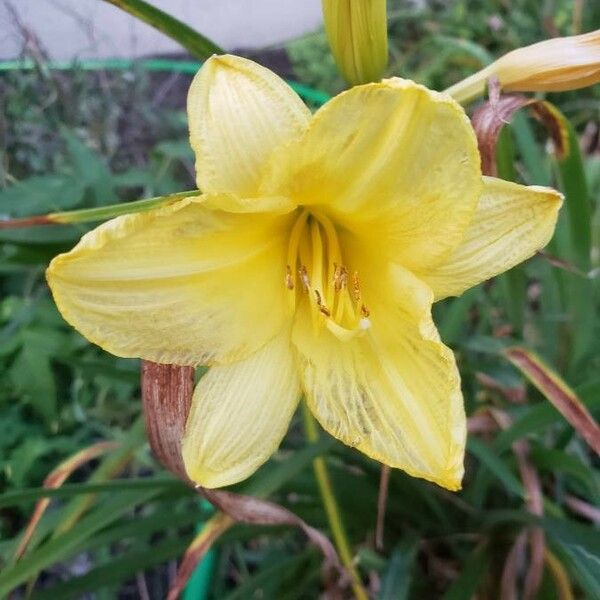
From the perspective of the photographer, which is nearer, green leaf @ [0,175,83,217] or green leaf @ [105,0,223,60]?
green leaf @ [105,0,223,60]

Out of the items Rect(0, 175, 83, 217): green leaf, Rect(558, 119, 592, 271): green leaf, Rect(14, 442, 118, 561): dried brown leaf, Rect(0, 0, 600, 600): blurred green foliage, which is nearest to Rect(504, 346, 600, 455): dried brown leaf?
Rect(0, 0, 600, 600): blurred green foliage

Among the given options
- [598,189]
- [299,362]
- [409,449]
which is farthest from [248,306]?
[598,189]

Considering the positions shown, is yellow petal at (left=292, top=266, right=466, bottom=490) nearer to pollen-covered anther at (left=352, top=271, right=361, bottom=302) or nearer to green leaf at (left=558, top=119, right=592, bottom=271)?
pollen-covered anther at (left=352, top=271, right=361, bottom=302)

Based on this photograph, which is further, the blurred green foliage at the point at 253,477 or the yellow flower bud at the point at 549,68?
the blurred green foliage at the point at 253,477

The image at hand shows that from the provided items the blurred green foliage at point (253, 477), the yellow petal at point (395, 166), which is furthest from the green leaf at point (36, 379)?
the yellow petal at point (395, 166)

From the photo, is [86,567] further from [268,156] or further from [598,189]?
[598,189]

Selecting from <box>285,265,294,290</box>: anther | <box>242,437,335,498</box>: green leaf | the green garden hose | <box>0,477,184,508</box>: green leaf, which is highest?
the green garden hose

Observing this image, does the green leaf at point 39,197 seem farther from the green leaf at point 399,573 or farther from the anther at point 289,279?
the green leaf at point 399,573
